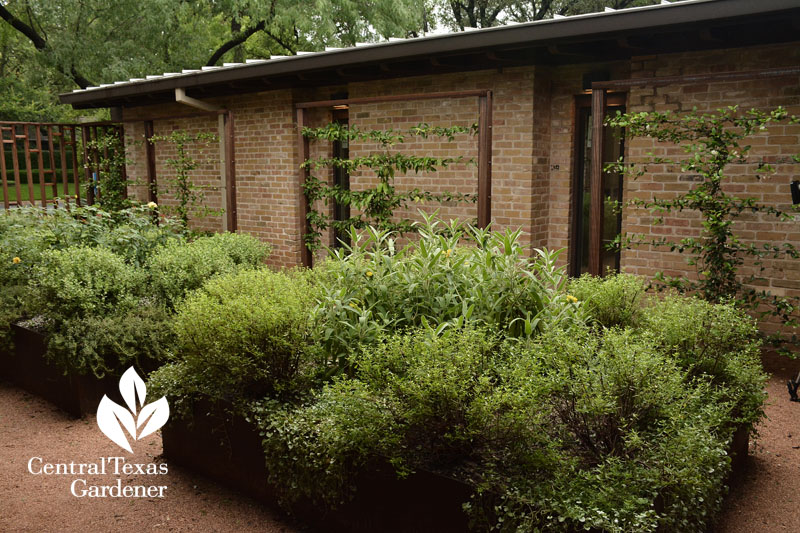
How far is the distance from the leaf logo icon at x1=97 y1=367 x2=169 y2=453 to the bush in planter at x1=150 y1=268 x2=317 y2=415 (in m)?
0.49

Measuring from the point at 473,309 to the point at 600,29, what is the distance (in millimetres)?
3017

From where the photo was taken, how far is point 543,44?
578 centimetres

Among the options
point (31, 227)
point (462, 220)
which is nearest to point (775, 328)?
point (462, 220)

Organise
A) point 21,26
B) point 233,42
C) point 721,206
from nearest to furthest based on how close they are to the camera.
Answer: point 721,206 → point 21,26 → point 233,42

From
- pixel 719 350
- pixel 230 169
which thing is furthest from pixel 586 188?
pixel 230 169

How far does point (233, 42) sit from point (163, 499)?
56.7ft

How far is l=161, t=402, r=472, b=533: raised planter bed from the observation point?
8.86 feet

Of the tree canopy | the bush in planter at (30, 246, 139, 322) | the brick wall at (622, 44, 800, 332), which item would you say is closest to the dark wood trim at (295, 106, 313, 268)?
the bush in planter at (30, 246, 139, 322)

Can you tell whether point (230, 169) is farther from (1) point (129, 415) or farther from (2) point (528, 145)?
(1) point (129, 415)

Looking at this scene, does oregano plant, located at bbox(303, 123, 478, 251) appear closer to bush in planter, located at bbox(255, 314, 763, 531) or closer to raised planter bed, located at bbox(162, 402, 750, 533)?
raised planter bed, located at bbox(162, 402, 750, 533)

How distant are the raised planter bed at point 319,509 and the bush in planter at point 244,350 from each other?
14 cm

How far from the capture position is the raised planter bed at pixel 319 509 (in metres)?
2.70

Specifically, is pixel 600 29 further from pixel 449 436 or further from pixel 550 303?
pixel 449 436

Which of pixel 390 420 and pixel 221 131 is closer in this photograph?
pixel 390 420
